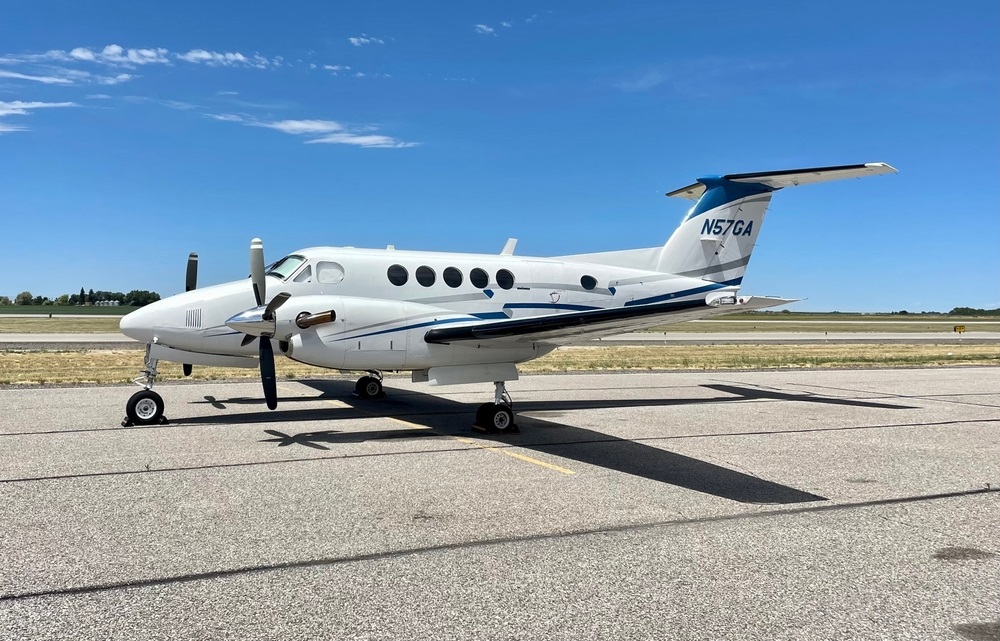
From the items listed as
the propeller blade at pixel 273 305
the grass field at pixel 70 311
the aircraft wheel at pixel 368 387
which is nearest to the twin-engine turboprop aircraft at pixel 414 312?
the propeller blade at pixel 273 305

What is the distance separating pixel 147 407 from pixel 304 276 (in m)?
3.57

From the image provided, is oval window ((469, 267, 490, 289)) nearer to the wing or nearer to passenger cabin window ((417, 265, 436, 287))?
passenger cabin window ((417, 265, 436, 287))

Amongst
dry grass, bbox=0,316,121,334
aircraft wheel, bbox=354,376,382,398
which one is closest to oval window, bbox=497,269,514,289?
aircraft wheel, bbox=354,376,382,398

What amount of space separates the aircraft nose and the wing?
16.2ft

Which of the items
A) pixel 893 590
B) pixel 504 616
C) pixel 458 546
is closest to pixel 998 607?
pixel 893 590

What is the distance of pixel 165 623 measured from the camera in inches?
178

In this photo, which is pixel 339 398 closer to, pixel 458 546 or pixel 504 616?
pixel 458 546

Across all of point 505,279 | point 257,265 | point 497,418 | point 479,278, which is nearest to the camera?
point 257,265

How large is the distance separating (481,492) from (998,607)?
490 centimetres

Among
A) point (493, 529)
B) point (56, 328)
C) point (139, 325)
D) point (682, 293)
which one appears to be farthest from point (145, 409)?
point (56, 328)

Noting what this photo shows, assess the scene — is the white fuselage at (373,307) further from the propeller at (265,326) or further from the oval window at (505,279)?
the propeller at (265,326)

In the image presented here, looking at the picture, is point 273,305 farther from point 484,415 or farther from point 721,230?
point 721,230

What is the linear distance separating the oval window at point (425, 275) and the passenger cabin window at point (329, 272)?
1.45 metres

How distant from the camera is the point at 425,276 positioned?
1351 cm
